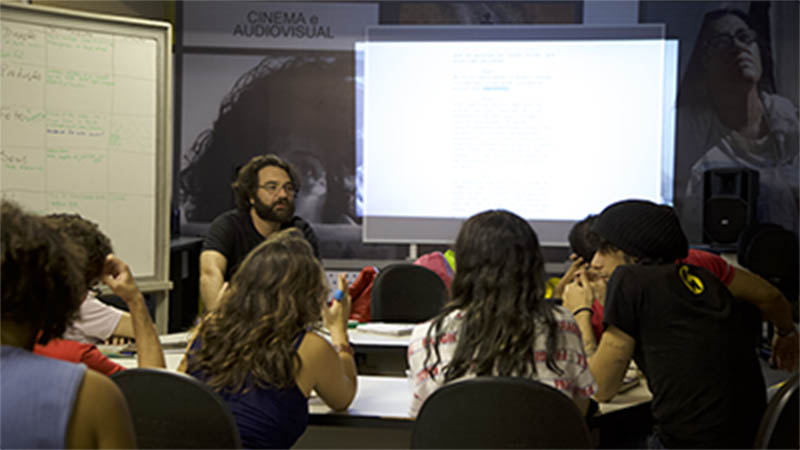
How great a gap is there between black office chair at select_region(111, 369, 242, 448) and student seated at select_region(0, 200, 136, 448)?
528 mm


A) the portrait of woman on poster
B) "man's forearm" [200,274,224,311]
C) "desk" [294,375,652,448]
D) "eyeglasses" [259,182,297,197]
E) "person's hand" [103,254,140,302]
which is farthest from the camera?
the portrait of woman on poster

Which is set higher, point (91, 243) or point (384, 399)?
point (91, 243)

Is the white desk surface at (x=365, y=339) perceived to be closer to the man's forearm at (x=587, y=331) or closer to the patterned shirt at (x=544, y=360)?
the man's forearm at (x=587, y=331)

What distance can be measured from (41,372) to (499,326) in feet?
3.53

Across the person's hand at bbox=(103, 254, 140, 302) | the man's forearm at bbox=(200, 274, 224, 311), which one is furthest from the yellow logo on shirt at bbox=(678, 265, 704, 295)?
the man's forearm at bbox=(200, 274, 224, 311)

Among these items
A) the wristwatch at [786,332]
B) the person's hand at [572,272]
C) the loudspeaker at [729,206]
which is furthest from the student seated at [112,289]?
the loudspeaker at [729,206]

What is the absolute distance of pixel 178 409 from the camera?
1.65 metres

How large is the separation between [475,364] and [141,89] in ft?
11.6

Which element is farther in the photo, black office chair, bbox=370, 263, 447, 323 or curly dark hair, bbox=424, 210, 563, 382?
black office chair, bbox=370, 263, 447, 323

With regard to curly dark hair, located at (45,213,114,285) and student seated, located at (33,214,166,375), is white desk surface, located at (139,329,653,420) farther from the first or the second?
curly dark hair, located at (45,213,114,285)

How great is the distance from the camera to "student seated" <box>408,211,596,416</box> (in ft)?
5.89

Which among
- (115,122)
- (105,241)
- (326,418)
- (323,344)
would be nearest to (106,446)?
(323,344)

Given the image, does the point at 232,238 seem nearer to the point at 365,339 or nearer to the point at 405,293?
the point at 405,293

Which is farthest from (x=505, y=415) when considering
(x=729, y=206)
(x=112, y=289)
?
(x=729, y=206)
